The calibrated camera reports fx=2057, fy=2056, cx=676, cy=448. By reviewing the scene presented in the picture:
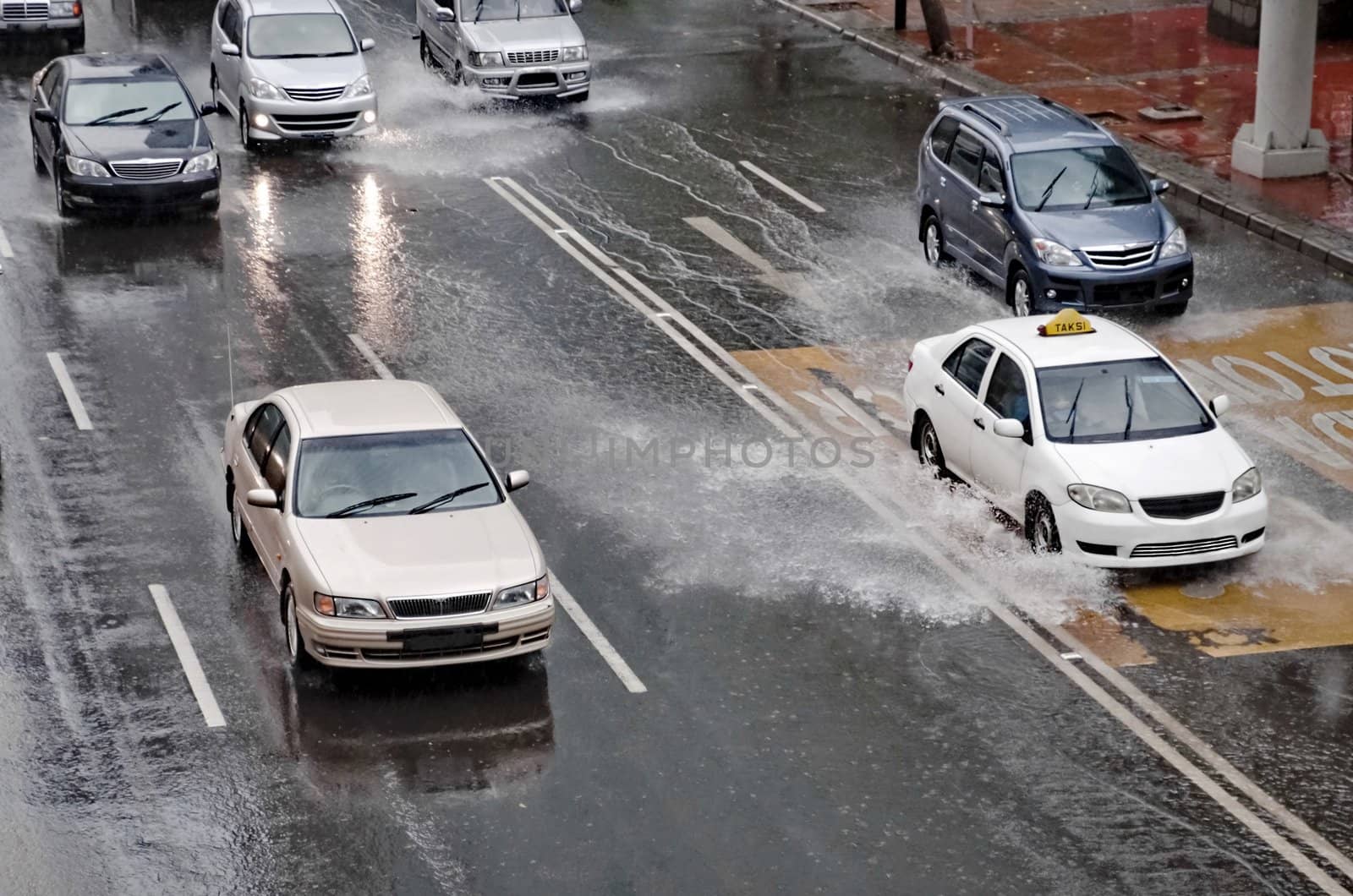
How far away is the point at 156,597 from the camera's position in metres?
14.3

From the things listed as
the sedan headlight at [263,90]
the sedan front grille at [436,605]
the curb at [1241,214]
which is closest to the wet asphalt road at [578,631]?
the curb at [1241,214]

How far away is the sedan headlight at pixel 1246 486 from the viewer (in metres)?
14.6

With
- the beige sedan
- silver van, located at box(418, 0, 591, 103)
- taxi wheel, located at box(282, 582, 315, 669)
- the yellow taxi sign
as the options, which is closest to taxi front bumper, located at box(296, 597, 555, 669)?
the beige sedan

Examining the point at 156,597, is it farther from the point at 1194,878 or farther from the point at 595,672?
the point at 1194,878

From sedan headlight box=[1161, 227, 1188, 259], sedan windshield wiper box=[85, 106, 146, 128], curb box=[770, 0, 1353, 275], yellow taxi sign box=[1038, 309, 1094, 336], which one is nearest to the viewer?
yellow taxi sign box=[1038, 309, 1094, 336]

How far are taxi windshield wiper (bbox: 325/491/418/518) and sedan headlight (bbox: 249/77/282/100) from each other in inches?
558

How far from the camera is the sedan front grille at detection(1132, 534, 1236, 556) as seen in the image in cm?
1445

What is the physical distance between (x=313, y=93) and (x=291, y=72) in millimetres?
596

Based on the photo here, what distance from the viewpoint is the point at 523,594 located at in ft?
42.3

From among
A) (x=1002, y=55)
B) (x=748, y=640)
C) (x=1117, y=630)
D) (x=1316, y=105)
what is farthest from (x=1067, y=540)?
(x=1002, y=55)

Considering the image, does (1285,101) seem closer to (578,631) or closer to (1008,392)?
(1008,392)

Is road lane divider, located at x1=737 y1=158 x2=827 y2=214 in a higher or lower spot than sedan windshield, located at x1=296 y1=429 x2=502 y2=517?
lower

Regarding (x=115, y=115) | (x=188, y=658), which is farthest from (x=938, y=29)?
(x=188, y=658)

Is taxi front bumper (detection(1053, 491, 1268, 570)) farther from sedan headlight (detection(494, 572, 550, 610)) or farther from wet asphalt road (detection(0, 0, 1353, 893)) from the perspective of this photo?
sedan headlight (detection(494, 572, 550, 610))
